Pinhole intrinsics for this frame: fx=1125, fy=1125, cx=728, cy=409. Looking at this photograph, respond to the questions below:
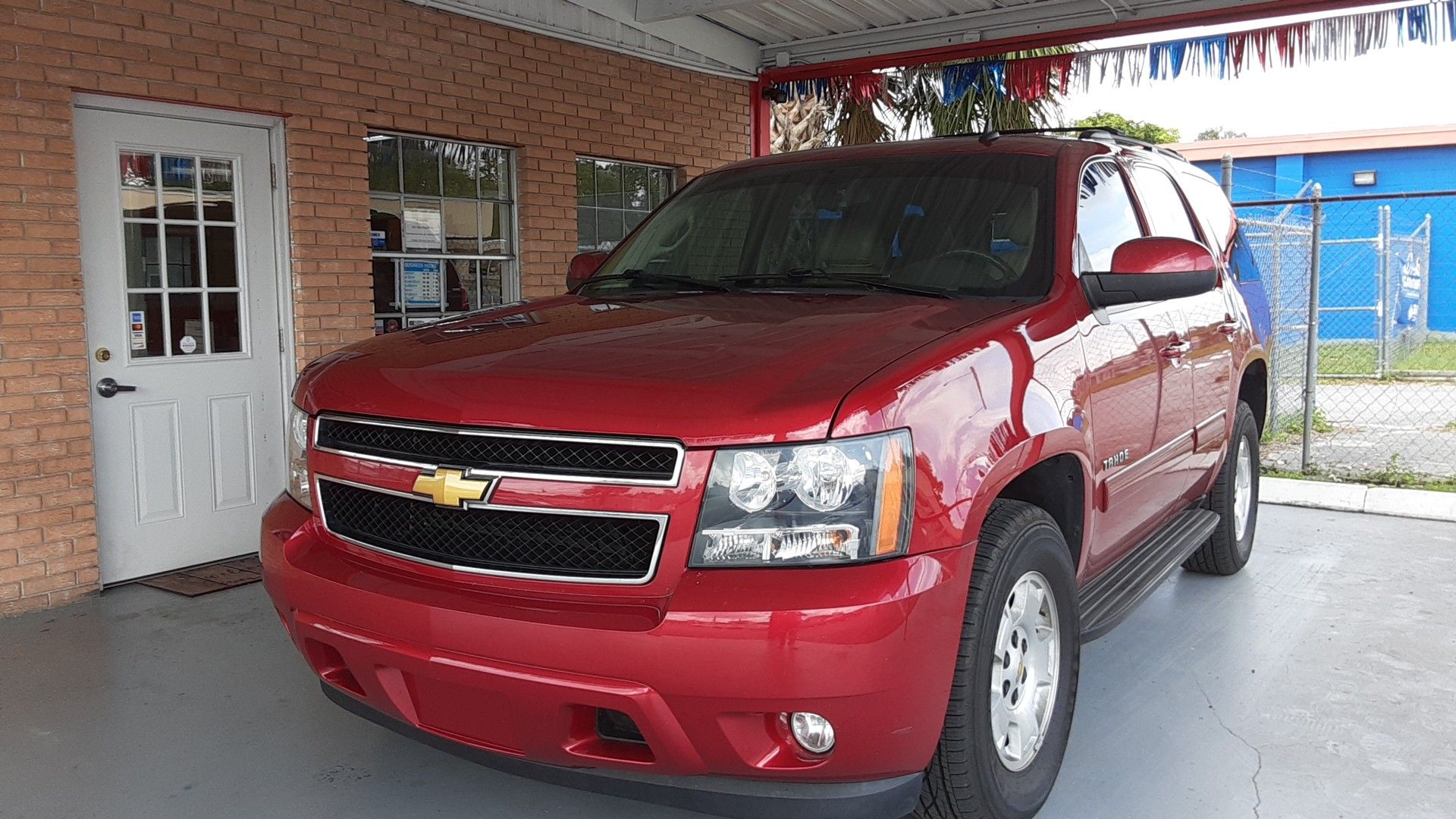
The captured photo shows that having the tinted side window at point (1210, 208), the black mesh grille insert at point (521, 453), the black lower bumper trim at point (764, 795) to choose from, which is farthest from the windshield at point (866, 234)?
the tinted side window at point (1210, 208)

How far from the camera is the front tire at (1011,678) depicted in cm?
256

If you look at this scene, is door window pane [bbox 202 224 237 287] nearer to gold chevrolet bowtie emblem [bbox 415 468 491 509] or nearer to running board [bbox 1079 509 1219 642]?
gold chevrolet bowtie emblem [bbox 415 468 491 509]

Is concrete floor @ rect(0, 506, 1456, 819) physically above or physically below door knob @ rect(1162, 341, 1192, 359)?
below

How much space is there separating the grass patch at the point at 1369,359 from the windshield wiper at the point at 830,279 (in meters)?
11.9

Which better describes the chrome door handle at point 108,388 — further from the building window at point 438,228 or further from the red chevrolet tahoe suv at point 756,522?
the red chevrolet tahoe suv at point 756,522

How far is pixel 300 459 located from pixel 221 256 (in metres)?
3.63

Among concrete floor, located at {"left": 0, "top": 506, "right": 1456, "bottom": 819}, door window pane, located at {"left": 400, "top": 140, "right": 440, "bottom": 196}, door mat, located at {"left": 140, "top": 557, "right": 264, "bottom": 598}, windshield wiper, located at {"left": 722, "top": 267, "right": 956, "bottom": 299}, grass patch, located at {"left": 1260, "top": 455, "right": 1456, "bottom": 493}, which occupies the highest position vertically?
door window pane, located at {"left": 400, "top": 140, "right": 440, "bottom": 196}

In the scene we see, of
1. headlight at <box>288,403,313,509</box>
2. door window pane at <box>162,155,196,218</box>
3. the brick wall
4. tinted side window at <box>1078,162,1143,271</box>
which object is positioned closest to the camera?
headlight at <box>288,403,313,509</box>

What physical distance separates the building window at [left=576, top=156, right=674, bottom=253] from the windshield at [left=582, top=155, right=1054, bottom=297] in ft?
14.7

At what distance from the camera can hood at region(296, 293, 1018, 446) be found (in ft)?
7.78

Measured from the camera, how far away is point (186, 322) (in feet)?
19.8

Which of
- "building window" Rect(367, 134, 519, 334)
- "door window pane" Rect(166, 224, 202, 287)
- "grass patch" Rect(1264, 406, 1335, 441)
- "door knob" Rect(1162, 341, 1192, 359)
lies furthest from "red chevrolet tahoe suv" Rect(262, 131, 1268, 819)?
"grass patch" Rect(1264, 406, 1335, 441)

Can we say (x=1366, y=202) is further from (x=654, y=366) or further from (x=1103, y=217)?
(x=654, y=366)

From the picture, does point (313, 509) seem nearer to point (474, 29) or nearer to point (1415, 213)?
point (474, 29)
